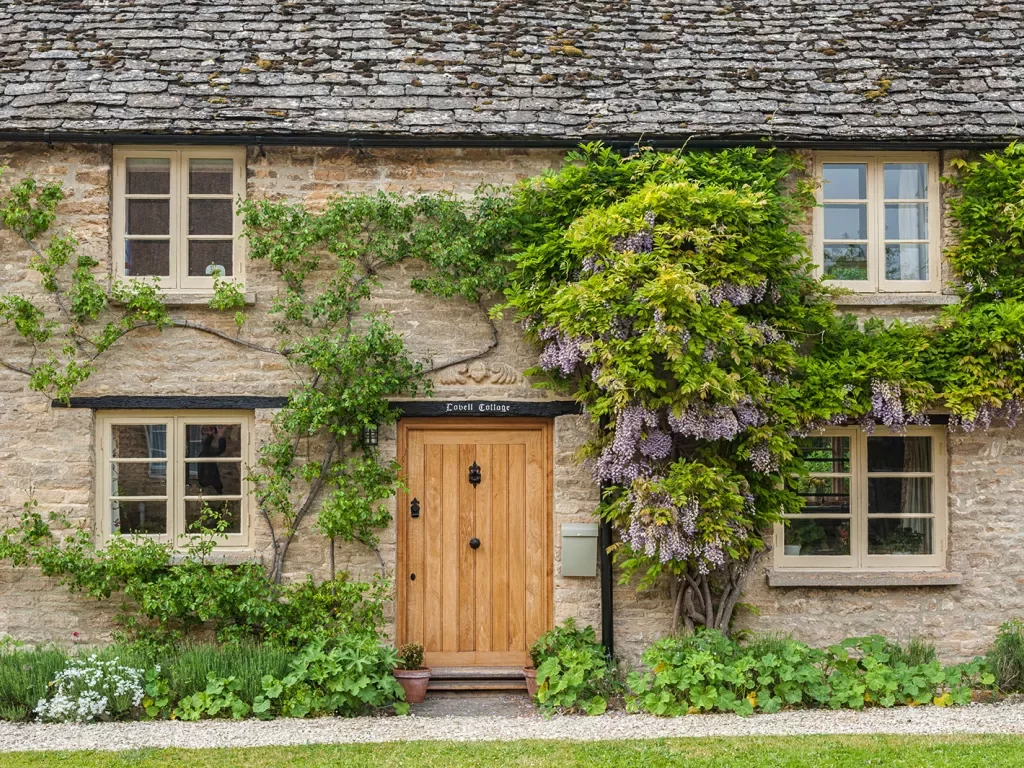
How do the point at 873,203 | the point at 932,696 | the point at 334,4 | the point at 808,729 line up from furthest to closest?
the point at 334,4 < the point at 873,203 < the point at 932,696 < the point at 808,729

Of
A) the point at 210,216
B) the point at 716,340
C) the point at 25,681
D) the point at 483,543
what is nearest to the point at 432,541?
the point at 483,543

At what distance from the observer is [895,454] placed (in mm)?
9734

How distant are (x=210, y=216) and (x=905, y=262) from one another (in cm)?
645

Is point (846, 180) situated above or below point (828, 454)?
above

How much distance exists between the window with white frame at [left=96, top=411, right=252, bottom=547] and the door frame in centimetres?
137

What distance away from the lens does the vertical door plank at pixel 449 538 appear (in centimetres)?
947

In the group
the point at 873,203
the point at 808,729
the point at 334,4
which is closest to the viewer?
the point at 808,729

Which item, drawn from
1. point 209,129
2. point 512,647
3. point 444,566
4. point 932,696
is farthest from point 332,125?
point 932,696

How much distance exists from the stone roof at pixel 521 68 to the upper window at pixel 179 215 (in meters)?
0.47

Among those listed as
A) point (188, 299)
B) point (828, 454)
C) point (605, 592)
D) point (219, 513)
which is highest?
point (188, 299)

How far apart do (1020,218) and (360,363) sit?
5.94 metres

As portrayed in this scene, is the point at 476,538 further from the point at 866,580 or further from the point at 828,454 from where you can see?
the point at 866,580

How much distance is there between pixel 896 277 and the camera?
9.75 meters

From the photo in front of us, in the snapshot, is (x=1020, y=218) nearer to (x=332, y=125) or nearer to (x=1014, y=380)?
(x=1014, y=380)
